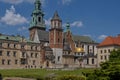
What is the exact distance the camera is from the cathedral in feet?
334

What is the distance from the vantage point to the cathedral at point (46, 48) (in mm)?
101750

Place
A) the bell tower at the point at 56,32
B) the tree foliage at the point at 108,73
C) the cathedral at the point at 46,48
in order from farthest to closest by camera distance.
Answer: the bell tower at the point at 56,32
the cathedral at the point at 46,48
the tree foliage at the point at 108,73

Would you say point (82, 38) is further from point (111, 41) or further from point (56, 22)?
point (111, 41)

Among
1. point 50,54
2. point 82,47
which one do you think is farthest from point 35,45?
point 82,47

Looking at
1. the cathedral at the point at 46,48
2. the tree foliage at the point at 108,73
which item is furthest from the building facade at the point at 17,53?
the tree foliage at the point at 108,73

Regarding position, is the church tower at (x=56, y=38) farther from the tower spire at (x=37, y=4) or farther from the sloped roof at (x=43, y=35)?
the tower spire at (x=37, y=4)

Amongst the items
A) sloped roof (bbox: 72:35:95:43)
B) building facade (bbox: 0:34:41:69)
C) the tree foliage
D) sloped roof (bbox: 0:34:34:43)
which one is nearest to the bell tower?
building facade (bbox: 0:34:41:69)

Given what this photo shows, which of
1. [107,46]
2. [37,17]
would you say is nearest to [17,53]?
[107,46]

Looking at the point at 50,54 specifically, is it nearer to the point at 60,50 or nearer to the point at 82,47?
the point at 60,50

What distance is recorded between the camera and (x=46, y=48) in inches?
4449

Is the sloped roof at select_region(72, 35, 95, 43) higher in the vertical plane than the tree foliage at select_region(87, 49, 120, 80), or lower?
higher

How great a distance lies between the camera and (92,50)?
468 feet

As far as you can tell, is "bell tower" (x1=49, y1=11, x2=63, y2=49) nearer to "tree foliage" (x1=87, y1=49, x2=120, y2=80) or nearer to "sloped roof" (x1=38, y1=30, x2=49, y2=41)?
"sloped roof" (x1=38, y1=30, x2=49, y2=41)

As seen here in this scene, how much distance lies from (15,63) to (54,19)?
952 inches
